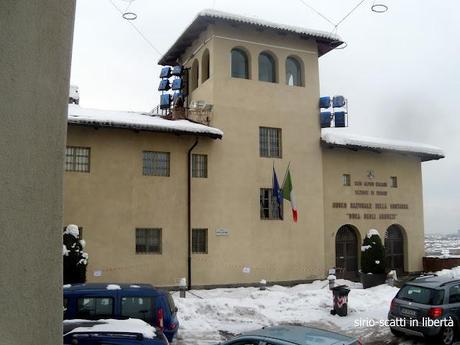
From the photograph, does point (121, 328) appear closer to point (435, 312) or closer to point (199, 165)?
point (435, 312)

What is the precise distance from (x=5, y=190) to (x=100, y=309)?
30.2 feet

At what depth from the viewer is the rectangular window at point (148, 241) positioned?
2120 cm

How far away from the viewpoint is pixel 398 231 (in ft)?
91.8

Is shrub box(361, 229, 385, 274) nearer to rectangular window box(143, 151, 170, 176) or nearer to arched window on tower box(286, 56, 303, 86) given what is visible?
arched window on tower box(286, 56, 303, 86)

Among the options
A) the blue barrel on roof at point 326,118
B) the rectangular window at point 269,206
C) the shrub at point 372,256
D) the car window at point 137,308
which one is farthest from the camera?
the blue barrel on roof at point 326,118

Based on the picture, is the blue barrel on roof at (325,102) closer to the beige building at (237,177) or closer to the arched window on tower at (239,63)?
the beige building at (237,177)

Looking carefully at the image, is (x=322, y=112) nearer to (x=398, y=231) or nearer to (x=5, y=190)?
(x=398, y=231)

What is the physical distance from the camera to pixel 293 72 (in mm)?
26047

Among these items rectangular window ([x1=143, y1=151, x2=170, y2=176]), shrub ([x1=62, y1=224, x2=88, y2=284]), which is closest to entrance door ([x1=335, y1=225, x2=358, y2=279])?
rectangular window ([x1=143, y1=151, x2=170, y2=176])

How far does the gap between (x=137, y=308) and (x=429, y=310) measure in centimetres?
729

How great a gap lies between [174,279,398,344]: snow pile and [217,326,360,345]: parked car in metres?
5.55

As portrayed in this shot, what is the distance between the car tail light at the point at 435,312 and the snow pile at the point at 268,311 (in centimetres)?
254

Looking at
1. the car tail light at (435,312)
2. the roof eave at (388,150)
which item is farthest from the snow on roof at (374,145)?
the car tail light at (435,312)

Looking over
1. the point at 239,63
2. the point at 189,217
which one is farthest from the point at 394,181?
the point at 189,217
